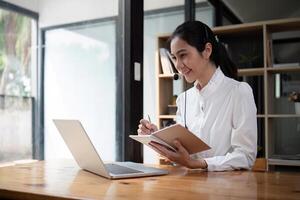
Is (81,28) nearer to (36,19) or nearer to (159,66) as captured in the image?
(36,19)

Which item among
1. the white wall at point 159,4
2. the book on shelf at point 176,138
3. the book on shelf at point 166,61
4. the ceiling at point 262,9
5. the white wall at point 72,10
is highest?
the ceiling at point 262,9

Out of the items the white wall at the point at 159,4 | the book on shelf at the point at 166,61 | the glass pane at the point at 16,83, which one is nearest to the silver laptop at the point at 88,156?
the glass pane at the point at 16,83

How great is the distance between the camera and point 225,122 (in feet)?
4.73

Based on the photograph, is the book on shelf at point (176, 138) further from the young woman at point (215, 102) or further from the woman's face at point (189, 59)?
the woman's face at point (189, 59)

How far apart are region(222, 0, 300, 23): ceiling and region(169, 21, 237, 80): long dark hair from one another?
8.92 feet

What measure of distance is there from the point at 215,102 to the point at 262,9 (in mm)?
3275

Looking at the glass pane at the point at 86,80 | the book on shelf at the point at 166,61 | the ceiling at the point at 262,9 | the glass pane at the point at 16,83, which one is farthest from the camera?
the ceiling at the point at 262,9

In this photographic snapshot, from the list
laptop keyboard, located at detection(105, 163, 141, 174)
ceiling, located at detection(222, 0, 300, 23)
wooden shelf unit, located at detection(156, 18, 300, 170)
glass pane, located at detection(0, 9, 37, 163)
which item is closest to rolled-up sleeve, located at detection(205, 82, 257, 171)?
laptop keyboard, located at detection(105, 163, 141, 174)

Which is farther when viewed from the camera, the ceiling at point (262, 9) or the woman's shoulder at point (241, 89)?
the ceiling at point (262, 9)

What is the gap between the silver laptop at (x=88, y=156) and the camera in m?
1.12

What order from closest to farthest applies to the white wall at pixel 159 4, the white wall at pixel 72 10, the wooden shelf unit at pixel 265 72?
1. the white wall at pixel 72 10
2. the white wall at pixel 159 4
3. the wooden shelf unit at pixel 265 72

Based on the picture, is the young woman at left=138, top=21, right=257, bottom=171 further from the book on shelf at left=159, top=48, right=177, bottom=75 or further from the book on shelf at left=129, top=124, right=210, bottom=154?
the book on shelf at left=159, top=48, right=177, bottom=75

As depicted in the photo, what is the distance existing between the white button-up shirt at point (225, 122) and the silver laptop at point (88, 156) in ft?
0.95

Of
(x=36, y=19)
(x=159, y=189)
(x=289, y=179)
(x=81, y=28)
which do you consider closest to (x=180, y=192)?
(x=159, y=189)
